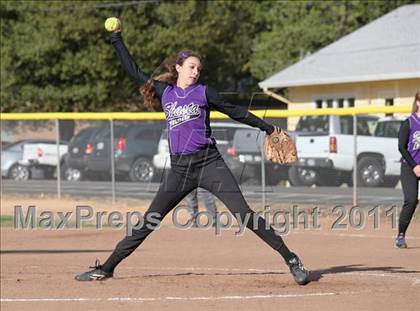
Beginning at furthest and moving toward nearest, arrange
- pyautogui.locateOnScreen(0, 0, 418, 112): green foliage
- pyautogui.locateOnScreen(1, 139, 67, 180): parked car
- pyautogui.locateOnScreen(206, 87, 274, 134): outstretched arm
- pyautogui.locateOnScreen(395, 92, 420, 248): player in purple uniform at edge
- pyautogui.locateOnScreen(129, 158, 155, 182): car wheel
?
1. pyautogui.locateOnScreen(0, 0, 418, 112): green foliage
2. pyautogui.locateOnScreen(1, 139, 67, 180): parked car
3. pyautogui.locateOnScreen(129, 158, 155, 182): car wheel
4. pyautogui.locateOnScreen(395, 92, 420, 248): player in purple uniform at edge
5. pyautogui.locateOnScreen(206, 87, 274, 134): outstretched arm

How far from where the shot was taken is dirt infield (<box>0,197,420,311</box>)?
8.94 metres

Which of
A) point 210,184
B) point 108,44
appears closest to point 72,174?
point 108,44

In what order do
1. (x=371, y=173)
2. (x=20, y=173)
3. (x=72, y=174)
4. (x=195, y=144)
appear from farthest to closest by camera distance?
(x=20, y=173)
(x=72, y=174)
(x=371, y=173)
(x=195, y=144)

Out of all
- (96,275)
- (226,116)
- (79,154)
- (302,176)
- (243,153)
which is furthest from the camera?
(79,154)

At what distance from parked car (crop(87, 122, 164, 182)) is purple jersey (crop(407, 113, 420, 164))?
1000 cm

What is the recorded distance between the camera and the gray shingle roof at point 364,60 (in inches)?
993

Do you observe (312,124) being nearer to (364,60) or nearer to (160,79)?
(364,60)

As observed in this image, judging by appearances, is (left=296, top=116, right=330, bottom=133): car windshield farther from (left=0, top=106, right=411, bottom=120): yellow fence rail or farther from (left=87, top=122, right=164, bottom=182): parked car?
(left=87, top=122, right=164, bottom=182): parked car

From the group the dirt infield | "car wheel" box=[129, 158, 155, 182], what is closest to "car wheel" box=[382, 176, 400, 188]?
the dirt infield

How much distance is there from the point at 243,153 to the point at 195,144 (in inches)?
429

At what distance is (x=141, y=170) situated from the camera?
22.5m

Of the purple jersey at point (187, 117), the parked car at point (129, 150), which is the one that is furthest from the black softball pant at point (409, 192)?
the parked car at point (129, 150)

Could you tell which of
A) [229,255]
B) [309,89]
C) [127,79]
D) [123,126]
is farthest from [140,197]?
[127,79]

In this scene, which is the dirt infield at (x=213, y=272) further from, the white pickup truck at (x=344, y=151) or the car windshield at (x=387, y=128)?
the car windshield at (x=387, y=128)
